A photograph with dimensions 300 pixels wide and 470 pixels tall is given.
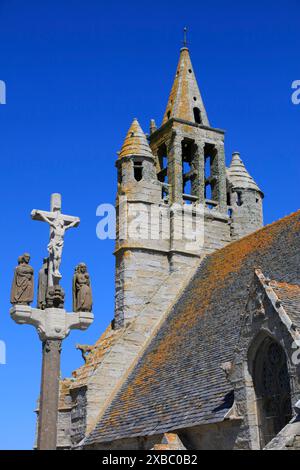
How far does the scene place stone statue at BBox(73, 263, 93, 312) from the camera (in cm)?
991

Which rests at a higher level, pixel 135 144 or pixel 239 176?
pixel 135 144

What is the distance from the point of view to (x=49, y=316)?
9555 mm

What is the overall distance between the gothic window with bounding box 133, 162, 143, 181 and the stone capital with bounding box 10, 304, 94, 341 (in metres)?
11.8

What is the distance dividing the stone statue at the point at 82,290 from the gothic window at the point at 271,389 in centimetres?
313

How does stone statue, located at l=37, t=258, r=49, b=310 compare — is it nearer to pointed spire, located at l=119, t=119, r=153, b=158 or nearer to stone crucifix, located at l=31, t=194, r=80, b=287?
stone crucifix, located at l=31, t=194, r=80, b=287

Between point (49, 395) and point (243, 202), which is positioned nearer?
point (49, 395)

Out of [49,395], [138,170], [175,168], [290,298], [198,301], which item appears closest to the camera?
[49,395]

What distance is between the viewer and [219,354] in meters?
13.8

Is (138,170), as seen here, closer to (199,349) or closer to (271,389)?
(199,349)

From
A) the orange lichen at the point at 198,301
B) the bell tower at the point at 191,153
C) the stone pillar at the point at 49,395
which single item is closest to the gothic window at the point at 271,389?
the stone pillar at the point at 49,395

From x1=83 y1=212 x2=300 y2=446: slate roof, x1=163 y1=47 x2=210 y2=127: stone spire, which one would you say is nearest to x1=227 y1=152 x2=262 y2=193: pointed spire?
x1=163 y1=47 x2=210 y2=127: stone spire

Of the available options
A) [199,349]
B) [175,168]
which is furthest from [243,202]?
[199,349]

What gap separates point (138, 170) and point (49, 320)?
1230cm
